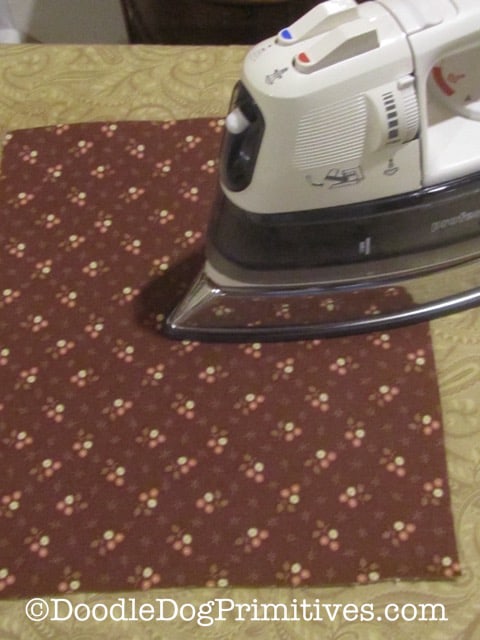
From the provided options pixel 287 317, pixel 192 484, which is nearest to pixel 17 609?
pixel 192 484

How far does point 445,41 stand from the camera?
61 centimetres

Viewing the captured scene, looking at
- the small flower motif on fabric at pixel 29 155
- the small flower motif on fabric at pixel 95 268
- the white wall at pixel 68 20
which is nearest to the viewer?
the small flower motif on fabric at pixel 95 268

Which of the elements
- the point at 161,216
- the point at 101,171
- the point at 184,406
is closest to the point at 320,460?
the point at 184,406

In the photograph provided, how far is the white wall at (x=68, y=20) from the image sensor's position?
5.08 ft

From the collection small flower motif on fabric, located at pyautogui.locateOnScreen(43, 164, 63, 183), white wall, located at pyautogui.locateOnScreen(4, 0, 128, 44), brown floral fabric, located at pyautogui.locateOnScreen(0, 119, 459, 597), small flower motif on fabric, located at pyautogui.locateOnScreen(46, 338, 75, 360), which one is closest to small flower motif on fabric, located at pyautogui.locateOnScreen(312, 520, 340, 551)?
brown floral fabric, located at pyautogui.locateOnScreen(0, 119, 459, 597)

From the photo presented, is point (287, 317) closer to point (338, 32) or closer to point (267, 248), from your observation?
point (267, 248)

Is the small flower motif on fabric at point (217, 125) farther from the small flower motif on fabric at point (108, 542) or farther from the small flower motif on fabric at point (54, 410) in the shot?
the small flower motif on fabric at point (108, 542)

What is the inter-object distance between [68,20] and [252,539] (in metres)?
1.19

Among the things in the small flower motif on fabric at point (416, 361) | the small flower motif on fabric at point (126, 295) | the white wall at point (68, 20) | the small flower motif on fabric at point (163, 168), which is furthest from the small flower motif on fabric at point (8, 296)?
the white wall at point (68, 20)

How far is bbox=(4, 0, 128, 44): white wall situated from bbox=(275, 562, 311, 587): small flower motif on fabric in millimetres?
1174

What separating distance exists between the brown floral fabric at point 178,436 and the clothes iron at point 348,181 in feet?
0.15

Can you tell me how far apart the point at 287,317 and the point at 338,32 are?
30 centimetres

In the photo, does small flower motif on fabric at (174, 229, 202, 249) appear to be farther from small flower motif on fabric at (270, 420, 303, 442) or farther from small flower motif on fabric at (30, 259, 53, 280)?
small flower motif on fabric at (270, 420, 303, 442)

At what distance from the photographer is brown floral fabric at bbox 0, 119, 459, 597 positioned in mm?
721
